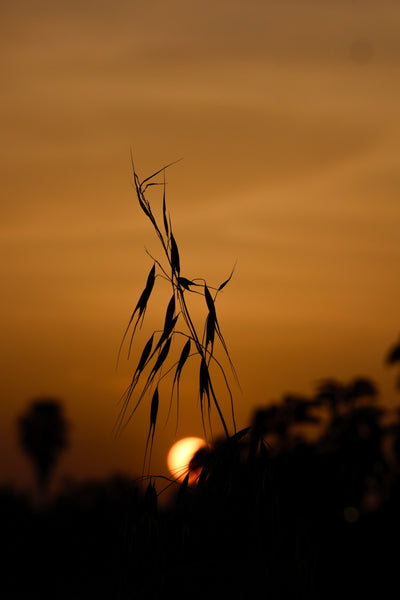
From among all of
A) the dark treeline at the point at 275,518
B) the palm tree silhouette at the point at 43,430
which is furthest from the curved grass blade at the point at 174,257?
the palm tree silhouette at the point at 43,430

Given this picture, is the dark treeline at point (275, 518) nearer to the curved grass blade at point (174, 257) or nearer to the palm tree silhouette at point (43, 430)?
the curved grass blade at point (174, 257)

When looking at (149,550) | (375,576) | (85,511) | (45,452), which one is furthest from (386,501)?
(45,452)

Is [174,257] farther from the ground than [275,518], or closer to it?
farther from the ground

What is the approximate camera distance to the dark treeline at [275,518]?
11.1 ft

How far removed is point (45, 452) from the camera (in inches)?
1727

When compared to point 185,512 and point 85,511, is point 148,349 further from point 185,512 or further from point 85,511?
point 85,511

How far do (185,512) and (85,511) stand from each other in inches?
729

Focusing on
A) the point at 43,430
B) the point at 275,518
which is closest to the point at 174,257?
the point at 275,518

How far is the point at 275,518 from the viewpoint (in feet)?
10.9

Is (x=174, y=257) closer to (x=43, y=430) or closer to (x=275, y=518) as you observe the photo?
(x=275, y=518)

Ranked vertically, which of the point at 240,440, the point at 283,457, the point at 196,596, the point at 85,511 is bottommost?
the point at 196,596

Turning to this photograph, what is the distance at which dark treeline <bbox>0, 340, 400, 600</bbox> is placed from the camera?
11.1 feet

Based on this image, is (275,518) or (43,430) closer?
(275,518)

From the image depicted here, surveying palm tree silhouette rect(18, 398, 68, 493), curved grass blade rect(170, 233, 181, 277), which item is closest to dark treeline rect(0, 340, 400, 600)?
curved grass blade rect(170, 233, 181, 277)
